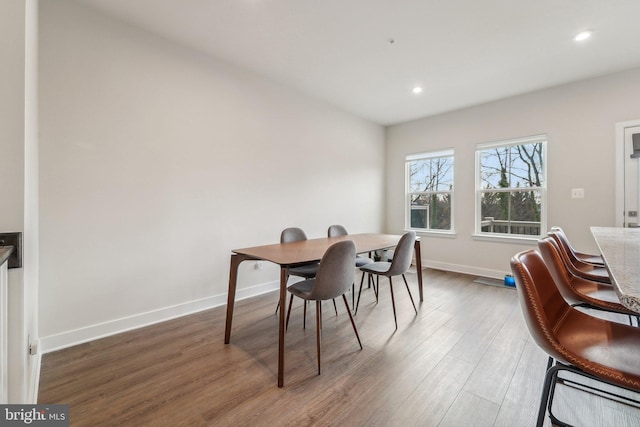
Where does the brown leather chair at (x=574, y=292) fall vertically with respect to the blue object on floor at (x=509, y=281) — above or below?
above

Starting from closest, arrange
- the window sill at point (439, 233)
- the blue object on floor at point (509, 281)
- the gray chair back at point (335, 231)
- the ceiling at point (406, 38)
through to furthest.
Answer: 1. the ceiling at point (406, 38)
2. the gray chair back at point (335, 231)
3. the blue object on floor at point (509, 281)
4. the window sill at point (439, 233)

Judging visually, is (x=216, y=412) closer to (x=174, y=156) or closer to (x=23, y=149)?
(x=23, y=149)

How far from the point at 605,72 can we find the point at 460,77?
1672 mm

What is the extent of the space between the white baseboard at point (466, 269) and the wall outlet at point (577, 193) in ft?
4.38

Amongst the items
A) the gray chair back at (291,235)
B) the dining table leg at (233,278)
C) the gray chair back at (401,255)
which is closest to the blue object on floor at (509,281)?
the gray chair back at (401,255)

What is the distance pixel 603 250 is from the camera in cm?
133

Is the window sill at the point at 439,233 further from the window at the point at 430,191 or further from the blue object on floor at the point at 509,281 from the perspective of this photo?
the blue object on floor at the point at 509,281

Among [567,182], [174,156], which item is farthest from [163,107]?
[567,182]

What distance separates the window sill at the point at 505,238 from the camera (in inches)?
150

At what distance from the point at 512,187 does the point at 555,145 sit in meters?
0.73

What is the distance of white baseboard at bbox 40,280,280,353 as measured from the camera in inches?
81.0

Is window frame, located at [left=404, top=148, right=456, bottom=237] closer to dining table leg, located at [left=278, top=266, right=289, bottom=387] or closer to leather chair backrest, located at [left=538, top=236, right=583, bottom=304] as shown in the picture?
leather chair backrest, located at [left=538, top=236, right=583, bottom=304]

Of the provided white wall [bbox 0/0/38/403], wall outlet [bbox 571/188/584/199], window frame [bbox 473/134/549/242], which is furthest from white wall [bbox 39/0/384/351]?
wall outlet [bbox 571/188/584/199]

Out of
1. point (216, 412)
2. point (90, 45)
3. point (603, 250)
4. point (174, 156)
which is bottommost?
point (216, 412)
